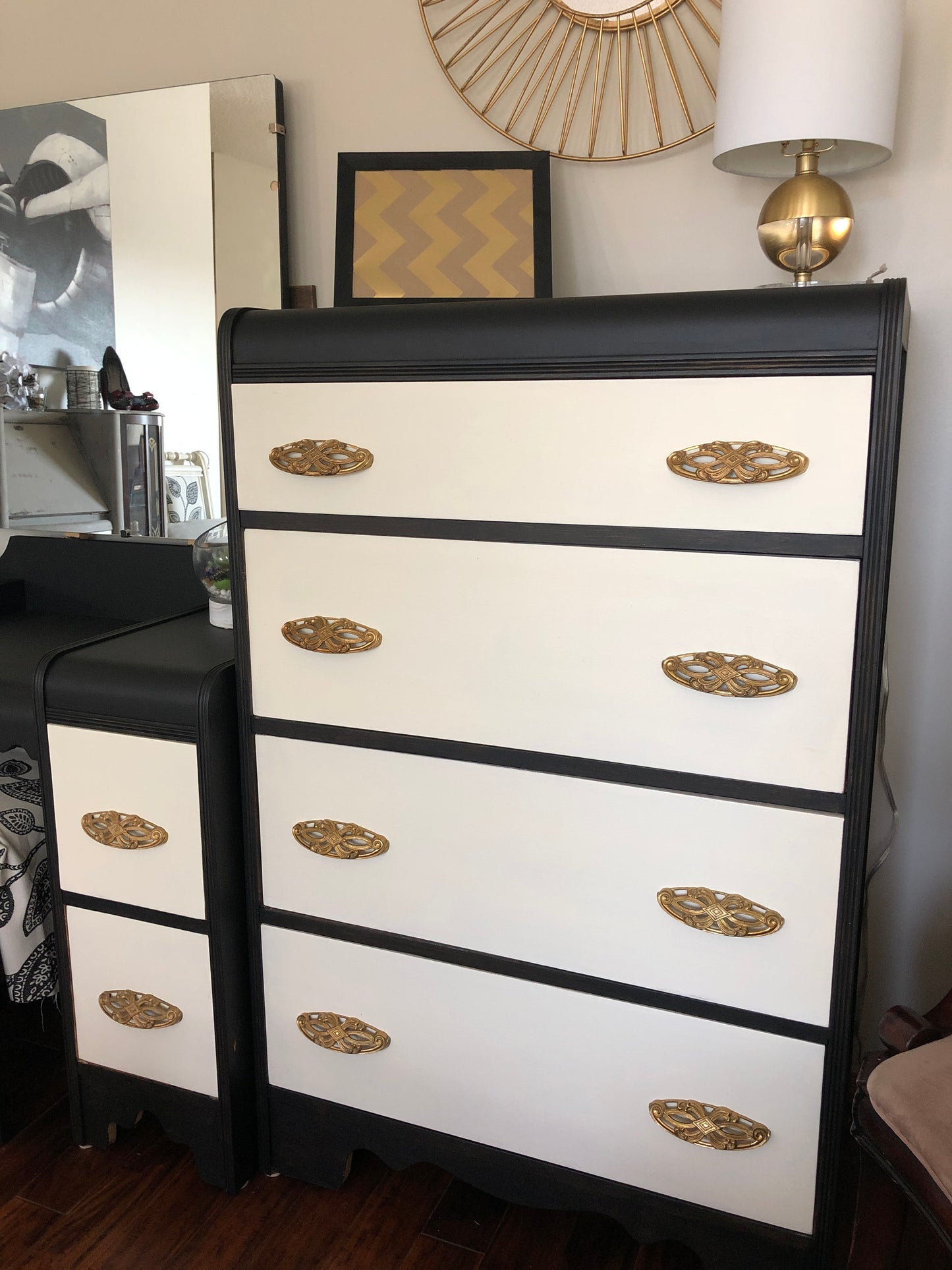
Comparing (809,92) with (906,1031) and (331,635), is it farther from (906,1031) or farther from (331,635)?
(906,1031)

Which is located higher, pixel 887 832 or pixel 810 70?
pixel 810 70

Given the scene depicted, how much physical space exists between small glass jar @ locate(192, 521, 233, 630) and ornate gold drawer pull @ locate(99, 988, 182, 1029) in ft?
1.97

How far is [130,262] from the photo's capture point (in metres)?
1.86

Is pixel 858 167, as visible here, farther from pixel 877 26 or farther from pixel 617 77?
pixel 617 77

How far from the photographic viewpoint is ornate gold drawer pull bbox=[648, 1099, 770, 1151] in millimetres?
1198

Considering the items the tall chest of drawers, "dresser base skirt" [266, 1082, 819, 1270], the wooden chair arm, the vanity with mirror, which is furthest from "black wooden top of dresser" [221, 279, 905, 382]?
"dresser base skirt" [266, 1082, 819, 1270]

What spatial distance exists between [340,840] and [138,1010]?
1.51 feet

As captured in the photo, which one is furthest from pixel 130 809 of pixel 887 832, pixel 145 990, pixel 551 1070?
pixel 887 832

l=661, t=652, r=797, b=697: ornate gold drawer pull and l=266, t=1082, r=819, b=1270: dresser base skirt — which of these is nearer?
l=661, t=652, r=797, b=697: ornate gold drawer pull

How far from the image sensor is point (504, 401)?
1153 mm

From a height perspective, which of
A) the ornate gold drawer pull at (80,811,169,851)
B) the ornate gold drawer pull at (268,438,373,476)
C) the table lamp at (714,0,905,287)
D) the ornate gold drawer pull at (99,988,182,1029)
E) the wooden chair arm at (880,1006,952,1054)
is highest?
the table lamp at (714,0,905,287)

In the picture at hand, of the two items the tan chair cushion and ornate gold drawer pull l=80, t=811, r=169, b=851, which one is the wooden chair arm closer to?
the tan chair cushion

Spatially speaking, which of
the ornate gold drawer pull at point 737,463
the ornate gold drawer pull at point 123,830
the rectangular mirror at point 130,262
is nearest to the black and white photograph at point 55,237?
the rectangular mirror at point 130,262

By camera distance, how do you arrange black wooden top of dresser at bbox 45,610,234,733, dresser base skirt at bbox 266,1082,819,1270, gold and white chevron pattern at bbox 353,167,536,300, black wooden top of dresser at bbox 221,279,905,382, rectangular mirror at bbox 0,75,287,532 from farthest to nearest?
rectangular mirror at bbox 0,75,287,532, gold and white chevron pattern at bbox 353,167,536,300, black wooden top of dresser at bbox 45,610,234,733, dresser base skirt at bbox 266,1082,819,1270, black wooden top of dresser at bbox 221,279,905,382
